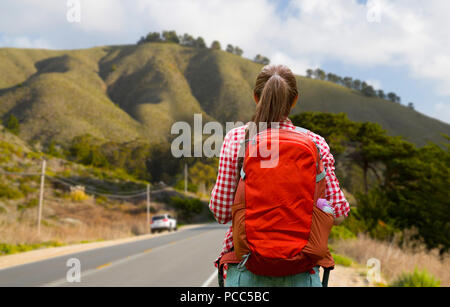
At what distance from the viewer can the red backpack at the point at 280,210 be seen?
197 centimetres

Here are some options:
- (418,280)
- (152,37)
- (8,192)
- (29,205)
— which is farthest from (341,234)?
(152,37)

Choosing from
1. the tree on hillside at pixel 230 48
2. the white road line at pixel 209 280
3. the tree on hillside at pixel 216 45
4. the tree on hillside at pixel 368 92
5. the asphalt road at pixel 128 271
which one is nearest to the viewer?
the white road line at pixel 209 280

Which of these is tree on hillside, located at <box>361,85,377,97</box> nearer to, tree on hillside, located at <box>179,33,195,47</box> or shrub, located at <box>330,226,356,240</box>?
tree on hillside, located at <box>179,33,195,47</box>

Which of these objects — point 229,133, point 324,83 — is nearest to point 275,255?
point 229,133

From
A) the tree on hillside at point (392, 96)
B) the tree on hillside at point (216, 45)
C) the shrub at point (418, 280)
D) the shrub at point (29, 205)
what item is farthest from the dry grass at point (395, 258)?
the tree on hillside at point (216, 45)

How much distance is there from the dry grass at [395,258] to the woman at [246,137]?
911 cm

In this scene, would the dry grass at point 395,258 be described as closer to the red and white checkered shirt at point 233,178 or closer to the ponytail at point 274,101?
the red and white checkered shirt at point 233,178

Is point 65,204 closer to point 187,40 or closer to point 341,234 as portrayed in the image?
point 341,234

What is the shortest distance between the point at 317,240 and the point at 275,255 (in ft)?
0.69

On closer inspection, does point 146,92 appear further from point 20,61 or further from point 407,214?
point 407,214

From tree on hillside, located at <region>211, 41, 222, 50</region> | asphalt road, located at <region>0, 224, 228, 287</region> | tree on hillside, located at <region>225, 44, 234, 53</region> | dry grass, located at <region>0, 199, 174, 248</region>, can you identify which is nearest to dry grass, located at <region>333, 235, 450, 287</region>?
asphalt road, located at <region>0, 224, 228, 287</region>

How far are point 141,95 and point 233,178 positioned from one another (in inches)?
4153

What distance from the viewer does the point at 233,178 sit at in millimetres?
2230

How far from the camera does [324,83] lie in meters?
126
